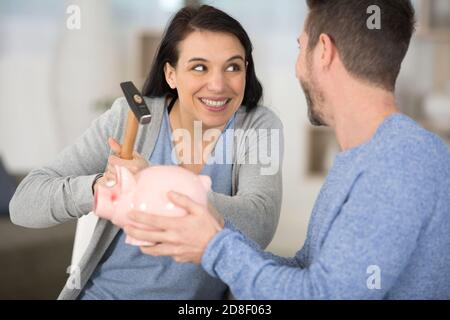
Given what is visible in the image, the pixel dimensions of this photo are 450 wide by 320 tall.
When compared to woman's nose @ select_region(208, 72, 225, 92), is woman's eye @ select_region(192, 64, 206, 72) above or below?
above

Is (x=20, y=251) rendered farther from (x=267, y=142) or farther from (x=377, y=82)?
(x=377, y=82)

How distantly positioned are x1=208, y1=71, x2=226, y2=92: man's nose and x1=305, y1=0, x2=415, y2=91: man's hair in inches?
9.7

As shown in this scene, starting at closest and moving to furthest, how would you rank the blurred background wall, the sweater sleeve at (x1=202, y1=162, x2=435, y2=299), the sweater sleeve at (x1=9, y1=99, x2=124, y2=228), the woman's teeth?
the sweater sleeve at (x1=202, y1=162, x2=435, y2=299) < the sweater sleeve at (x1=9, y1=99, x2=124, y2=228) < the woman's teeth < the blurred background wall

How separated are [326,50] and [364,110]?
106 mm

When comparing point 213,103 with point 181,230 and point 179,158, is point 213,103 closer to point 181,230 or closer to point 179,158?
point 179,158

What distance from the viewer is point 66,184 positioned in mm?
1169

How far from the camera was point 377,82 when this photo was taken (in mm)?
1027

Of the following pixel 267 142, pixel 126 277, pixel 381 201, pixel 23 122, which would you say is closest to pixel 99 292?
pixel 126 277

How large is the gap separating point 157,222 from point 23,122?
3335mm

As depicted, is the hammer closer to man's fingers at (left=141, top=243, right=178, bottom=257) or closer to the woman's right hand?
the woman's right hand

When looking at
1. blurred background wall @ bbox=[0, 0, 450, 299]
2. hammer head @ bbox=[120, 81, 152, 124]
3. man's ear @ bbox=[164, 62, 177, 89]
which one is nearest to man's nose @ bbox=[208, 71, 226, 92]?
man's ear @ bbox=[164, 62, 177, 89]

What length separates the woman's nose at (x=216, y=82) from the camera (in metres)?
1.22

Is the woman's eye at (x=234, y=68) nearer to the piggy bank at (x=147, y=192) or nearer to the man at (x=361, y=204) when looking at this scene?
the man at (x=361, y=204)

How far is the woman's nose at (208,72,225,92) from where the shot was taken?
48.2 inches
